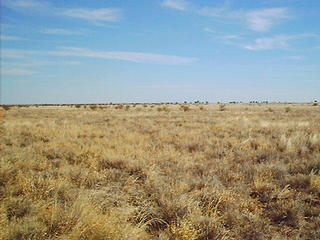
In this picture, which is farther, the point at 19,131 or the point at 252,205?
the point at 19,131

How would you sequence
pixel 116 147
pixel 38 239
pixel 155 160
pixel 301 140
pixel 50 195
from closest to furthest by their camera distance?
pixel 38 239, pixel 50 195, pixel 155 160, pixel 116 147, pixel 301 140

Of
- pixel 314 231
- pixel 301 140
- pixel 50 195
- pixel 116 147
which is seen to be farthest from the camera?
pixel 301 140

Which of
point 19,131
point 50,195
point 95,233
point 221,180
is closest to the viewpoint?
point 95,233

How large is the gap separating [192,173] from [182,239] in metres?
2.89

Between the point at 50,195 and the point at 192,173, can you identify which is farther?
the point at 192,173

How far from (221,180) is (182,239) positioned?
8.67 ft

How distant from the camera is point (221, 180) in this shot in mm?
5918

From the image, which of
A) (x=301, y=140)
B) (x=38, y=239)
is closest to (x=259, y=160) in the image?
(x=301, y=140)

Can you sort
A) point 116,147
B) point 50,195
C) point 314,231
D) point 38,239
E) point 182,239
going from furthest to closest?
point 116,147, point 50,195, point 314,231, point 182,239, point 38,239

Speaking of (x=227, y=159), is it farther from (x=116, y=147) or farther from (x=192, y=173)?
(x=116, y=147)

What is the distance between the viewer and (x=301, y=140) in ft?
31.9

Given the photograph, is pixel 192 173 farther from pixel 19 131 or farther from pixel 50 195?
pixel 19 131

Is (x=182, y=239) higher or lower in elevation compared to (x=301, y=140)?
lower

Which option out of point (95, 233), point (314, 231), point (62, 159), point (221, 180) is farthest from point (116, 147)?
point (314, 231)
